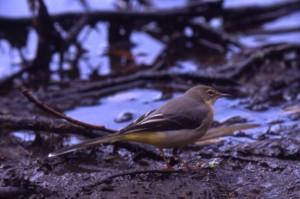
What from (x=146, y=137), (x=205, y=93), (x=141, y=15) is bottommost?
(x=146, y=137)

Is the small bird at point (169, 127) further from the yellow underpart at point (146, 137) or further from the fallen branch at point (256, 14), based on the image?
the fallen branch at point (256, 14)

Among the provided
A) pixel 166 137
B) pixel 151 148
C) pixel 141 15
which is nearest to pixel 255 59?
pixel 141 15

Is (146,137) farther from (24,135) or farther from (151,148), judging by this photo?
(24,135)

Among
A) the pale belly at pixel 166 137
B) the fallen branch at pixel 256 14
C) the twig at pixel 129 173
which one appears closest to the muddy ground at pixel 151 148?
the twig at pixel 129 173

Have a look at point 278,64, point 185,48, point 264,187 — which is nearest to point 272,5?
point 185,48

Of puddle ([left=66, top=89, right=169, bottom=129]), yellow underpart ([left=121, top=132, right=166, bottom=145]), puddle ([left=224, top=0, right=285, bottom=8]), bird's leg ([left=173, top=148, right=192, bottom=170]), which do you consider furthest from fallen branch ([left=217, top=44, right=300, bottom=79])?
yellow underpart ([left=121, top=132, right=166, bottom=145])

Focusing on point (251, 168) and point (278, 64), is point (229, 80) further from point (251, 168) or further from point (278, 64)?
point (251, 168)
